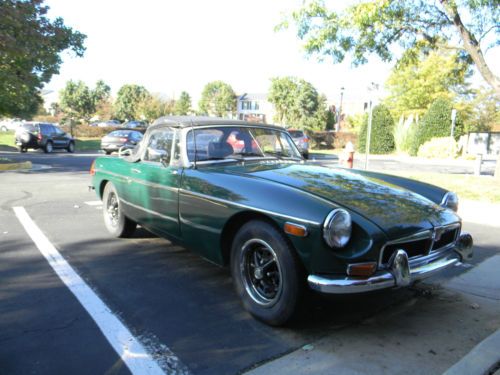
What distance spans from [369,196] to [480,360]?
4.51 ft

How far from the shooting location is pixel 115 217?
19.1 feet

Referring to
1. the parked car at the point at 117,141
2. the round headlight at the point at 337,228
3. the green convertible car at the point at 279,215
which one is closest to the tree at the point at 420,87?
the parked car at the point at 117,141

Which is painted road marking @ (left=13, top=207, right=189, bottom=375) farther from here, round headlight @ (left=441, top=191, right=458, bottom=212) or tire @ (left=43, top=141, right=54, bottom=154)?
tire @ (left=43, top=141, right=54, bottom=154)

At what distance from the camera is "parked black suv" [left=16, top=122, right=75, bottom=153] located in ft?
71.7

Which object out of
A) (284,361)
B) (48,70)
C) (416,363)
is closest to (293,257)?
(284,361)

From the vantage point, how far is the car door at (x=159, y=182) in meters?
4.24

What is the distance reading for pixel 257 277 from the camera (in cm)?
338

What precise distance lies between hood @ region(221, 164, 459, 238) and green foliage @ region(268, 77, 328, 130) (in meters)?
50.0

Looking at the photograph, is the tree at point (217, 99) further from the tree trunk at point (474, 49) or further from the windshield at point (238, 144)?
the windshield at point (238, 144)

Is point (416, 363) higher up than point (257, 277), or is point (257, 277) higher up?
point (257, 277)

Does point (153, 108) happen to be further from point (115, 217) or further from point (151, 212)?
point (151, 212)

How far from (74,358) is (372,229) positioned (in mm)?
2150

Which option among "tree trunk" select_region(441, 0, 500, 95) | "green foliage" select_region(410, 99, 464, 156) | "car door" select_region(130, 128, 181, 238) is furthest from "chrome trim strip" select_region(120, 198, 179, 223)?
"green foliage" select_region(410, 99, 464, 156)

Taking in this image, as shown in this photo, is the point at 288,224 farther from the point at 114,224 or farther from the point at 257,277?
the point at 114,224
